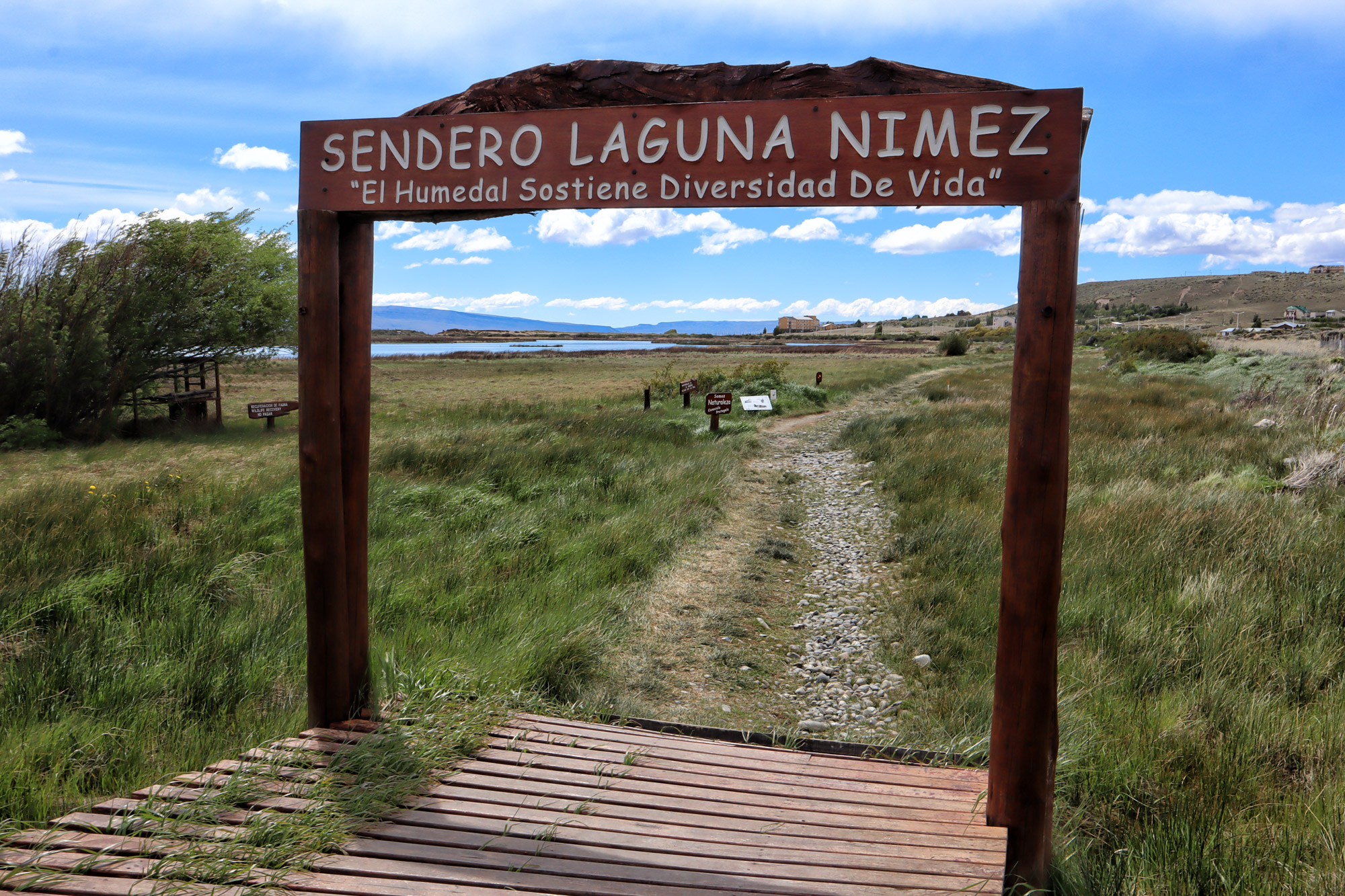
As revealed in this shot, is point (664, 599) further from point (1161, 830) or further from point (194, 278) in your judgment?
point (194, 278)

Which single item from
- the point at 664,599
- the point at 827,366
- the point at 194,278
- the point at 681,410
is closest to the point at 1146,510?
the point at 664,599

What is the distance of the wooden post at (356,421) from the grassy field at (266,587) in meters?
0.34

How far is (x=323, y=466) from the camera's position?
343 cm

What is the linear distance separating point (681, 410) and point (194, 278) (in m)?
13.9

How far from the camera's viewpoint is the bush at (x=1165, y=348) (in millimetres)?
34188

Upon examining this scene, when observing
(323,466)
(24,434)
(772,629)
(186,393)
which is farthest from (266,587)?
(186,393)

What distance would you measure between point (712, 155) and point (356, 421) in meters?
1.98

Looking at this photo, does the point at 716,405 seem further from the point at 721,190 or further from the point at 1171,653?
the point at 721,190

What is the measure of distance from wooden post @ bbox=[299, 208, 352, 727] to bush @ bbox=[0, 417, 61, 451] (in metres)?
18.8

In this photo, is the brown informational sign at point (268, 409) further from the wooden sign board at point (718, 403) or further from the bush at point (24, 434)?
the wooden sign board at point (718, 403)

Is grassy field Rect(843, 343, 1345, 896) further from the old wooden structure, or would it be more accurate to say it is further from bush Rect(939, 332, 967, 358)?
bush Rect(939, 332, 967, 358)

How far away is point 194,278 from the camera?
21094 mm

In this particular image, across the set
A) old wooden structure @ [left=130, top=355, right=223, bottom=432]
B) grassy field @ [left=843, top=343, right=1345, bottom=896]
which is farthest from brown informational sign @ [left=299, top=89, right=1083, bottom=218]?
→ old wooden structure @ [left=130, top=355, right=223, bottom=432]

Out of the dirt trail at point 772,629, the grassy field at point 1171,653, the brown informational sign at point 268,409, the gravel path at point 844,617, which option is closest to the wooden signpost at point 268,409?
the brown informational sign at point 268,409
